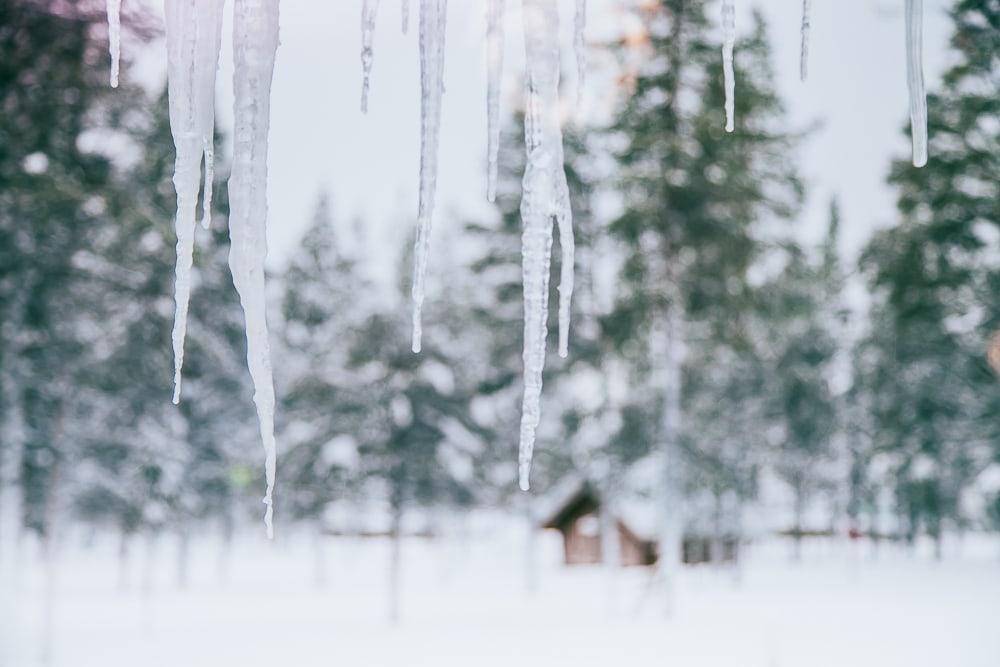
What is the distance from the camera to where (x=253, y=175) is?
2078mm

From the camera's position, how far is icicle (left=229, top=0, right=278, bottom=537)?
200 cm

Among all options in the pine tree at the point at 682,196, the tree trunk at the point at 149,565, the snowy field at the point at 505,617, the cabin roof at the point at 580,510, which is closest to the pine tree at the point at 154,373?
the tree trunk at the point at 149,565

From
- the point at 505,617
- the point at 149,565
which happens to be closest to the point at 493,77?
the point at 505,617

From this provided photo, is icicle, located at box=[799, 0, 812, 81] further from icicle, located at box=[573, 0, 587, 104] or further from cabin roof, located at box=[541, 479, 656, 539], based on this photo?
cabin roof, located at box=[541, 479, 656, 539]

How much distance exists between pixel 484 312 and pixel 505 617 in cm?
676

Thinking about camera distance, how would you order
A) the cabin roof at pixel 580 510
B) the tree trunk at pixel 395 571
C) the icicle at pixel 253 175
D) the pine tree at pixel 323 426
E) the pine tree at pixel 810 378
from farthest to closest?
the cabin roof at pixel 580 510 < the pine tree at pixel 810 378 < the pine tree at pixel 323 426 < the tree trunk at pixel 395 571 < the icicle at pixel 253 175

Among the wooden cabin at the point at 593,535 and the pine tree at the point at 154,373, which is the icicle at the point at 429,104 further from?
the wooden cabin at the point at 593,535

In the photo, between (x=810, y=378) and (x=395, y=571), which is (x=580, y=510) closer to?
(x=810, y=378)

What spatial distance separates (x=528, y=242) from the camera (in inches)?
97.5

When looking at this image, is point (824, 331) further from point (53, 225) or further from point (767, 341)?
point (53, 225)

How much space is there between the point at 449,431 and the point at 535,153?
19026 mm

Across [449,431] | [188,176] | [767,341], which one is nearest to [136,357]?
[449,431]

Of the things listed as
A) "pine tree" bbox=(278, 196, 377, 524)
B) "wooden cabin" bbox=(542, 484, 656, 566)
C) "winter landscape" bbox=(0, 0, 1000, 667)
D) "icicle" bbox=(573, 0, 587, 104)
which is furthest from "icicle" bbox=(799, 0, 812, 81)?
"wooden cabin" bbox=(542, 484, 656, 566)

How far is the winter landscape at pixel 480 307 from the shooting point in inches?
92.7
